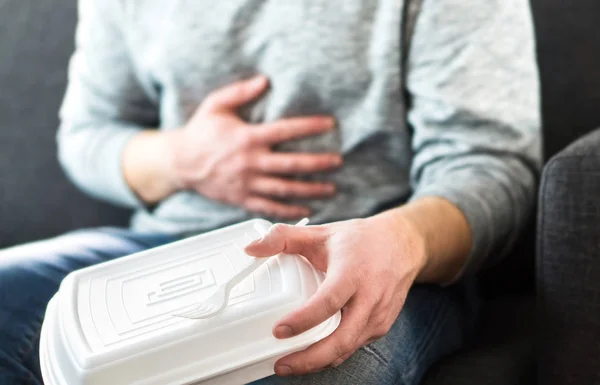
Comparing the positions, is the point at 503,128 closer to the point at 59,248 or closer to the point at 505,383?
the point at 505,383

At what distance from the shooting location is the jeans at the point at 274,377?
0.57 meters

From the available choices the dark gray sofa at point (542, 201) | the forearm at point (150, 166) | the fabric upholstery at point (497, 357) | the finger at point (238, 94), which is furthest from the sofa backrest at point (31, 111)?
the fabric upholstery at point (497, 357)

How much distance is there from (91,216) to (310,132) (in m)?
0.48

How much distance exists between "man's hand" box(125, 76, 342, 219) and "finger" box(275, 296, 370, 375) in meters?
0.32

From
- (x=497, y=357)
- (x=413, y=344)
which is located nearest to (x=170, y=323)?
(x=413, y=344)

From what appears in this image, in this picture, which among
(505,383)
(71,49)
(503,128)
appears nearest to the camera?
(505,383)

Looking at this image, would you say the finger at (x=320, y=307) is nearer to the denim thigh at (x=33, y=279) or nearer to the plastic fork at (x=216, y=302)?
the plastic fork at (x=216, y=302)

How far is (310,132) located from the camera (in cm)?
82

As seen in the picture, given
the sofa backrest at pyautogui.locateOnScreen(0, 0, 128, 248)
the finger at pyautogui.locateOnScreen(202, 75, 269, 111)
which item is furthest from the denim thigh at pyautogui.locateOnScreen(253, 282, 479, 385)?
the sofa backrest at pyautogui.locateOnScreen(0, 0, 128, 248)

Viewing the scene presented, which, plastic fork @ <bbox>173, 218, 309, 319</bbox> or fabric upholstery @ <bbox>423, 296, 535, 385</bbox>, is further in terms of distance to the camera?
fabric upholstery @ <bbox>423, 296, 535, 385</bbox>

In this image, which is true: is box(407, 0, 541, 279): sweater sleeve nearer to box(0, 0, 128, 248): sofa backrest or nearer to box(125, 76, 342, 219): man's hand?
box(125, 76, 342, 219): man's hand

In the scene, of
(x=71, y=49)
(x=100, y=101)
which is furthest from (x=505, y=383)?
(x=71, y=49)

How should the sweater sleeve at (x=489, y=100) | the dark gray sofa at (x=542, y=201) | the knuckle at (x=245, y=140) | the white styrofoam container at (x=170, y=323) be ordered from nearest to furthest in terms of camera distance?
the white styrofoam container at (x=170, y=323)
the dark gray sofa at (x=542, y=201)
the sweater sleeve at (x=489, y=100)
the knuckle at (x=245, y=140)

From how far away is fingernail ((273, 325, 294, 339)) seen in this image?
19.0 inches
